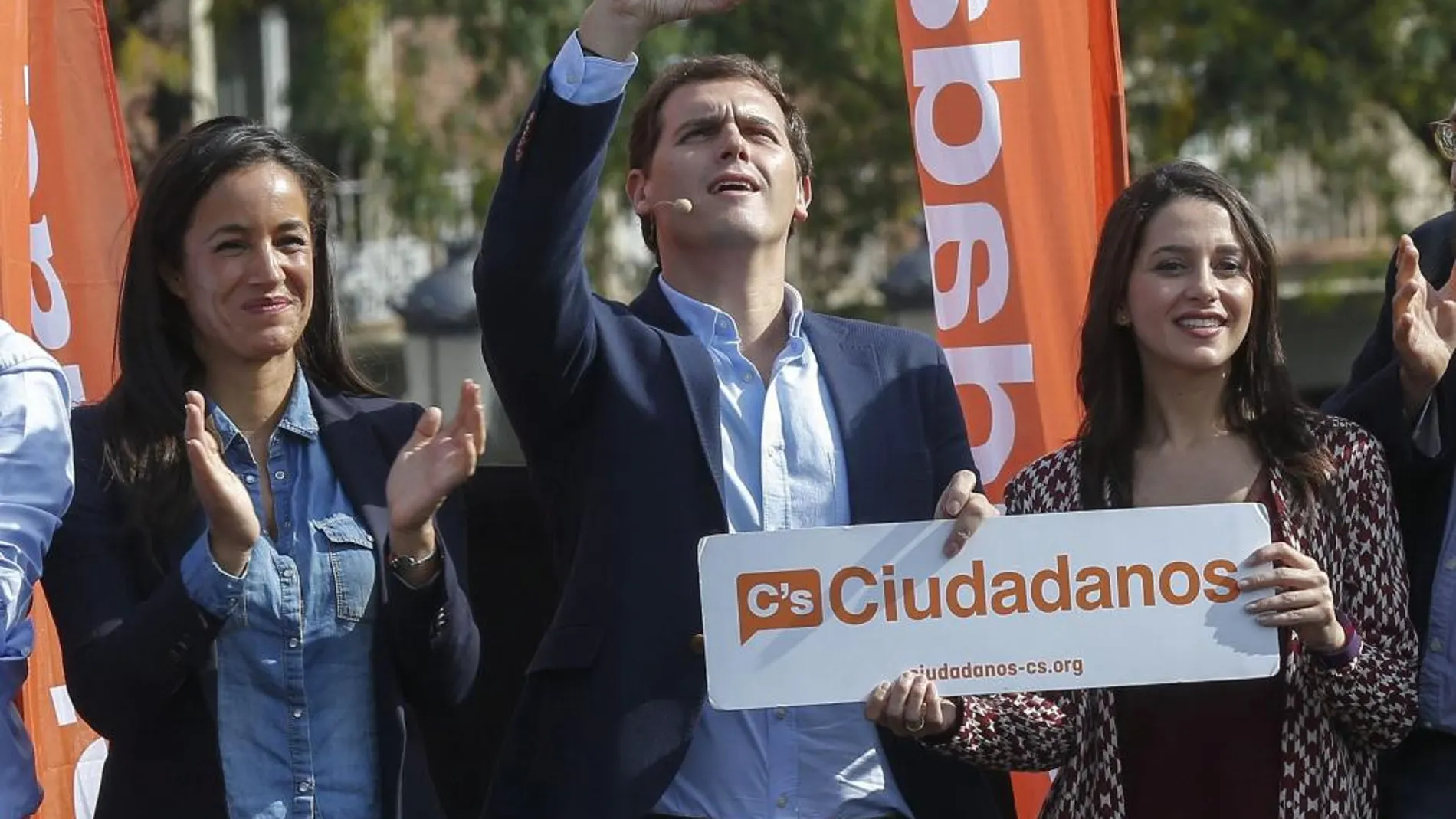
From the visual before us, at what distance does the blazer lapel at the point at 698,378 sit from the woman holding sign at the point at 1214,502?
0.37 metres

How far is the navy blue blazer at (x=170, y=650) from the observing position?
3234 millimetres

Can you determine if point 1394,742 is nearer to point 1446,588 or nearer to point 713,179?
point 1446,588

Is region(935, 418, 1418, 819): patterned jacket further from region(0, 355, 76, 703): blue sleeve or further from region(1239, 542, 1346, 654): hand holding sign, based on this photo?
region(0, 355, 76, 703): blue sleeve

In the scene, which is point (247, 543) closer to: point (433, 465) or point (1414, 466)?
point (433, 465)

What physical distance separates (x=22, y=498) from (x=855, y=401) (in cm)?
126

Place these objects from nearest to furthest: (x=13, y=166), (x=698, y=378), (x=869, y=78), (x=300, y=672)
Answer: (x=300, y=672)
(x=698, y=378)
(x=13, y=166)
(x=869, y=78)

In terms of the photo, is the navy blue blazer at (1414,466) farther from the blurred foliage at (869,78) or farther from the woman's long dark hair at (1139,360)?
the blurred foliage at (869,78)

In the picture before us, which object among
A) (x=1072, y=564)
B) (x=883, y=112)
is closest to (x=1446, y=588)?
(x=1072, y=564)

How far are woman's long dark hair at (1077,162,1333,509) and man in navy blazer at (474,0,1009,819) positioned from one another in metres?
0.24

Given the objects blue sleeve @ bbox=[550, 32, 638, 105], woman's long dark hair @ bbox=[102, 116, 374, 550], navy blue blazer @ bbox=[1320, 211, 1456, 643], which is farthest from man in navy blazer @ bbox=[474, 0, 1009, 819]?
navy blue blazer @ bbox=[1320, 211, 1456, 643]

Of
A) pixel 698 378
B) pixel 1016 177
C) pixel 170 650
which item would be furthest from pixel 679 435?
pixel 1016 177

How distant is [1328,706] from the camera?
3.42 m

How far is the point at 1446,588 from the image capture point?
3605 mm

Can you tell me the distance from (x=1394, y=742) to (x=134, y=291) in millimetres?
2063
